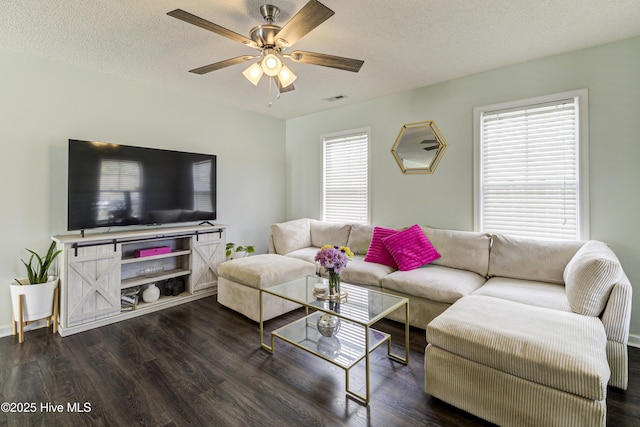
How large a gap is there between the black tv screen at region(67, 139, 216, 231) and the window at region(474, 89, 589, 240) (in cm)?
333

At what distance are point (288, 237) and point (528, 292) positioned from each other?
2.74 meters

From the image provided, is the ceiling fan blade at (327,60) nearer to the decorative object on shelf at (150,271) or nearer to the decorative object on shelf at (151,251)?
the decorative object on shelf at (151,251)

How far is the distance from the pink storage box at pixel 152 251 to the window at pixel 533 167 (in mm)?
3513

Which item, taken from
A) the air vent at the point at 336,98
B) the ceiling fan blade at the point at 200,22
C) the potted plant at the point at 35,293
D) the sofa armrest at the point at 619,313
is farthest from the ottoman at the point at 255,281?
the sofa armrest at the point at 619,313

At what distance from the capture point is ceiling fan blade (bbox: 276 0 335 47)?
162 centimetres

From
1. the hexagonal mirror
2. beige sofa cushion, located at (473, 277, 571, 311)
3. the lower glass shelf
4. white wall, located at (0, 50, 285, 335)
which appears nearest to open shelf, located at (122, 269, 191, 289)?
white wall, located at (0, 50, 285, 335)

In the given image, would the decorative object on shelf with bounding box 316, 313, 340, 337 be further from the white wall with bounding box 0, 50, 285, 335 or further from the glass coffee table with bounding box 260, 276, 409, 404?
the white wall with bounding box 0, 50, 285, 335

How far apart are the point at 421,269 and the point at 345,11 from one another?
2400 mm

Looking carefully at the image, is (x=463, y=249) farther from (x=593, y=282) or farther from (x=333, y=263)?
(x=333, y=263)

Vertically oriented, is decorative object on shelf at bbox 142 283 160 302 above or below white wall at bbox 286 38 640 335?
below

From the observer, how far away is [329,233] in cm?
425

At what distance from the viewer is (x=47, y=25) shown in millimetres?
2285

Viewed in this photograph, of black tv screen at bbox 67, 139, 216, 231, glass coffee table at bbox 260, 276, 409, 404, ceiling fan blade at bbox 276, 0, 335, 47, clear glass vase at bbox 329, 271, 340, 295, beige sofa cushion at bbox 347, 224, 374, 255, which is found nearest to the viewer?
ceiling fan blade at bbox 276, 0, 335, 47

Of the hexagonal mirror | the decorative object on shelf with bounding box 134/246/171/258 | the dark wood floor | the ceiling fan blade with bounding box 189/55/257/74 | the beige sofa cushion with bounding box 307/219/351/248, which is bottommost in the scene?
the dark wood floor
